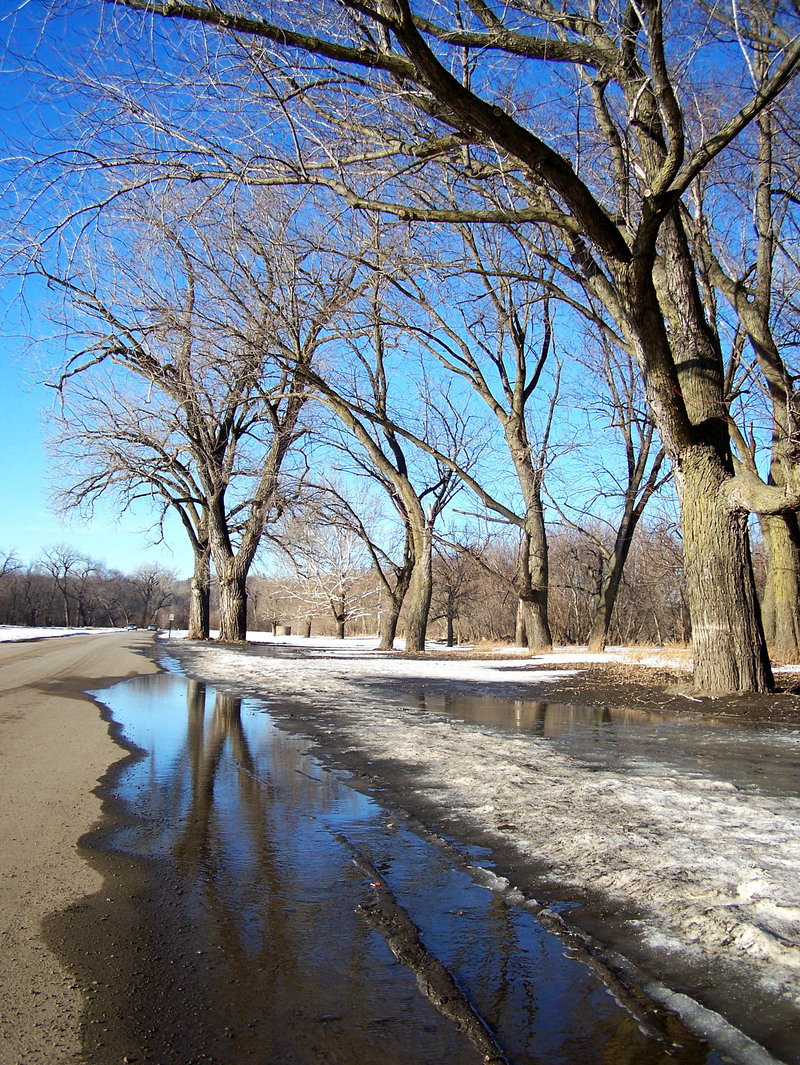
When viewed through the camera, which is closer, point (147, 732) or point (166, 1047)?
point (166, 1047)

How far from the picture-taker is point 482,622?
68188mm

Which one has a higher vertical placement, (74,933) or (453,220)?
(453,220)

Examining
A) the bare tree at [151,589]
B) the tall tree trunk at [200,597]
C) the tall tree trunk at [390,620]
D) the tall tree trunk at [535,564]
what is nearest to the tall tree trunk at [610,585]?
the tall tree trunk at [535,564]

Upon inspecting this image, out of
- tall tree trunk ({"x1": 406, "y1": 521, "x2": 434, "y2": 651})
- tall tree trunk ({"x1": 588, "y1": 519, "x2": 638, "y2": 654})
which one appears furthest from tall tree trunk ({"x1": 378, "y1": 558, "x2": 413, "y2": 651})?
tall tree trunk ({"x1": 588, "y1": 519, "x2": 638, "y2": 654})

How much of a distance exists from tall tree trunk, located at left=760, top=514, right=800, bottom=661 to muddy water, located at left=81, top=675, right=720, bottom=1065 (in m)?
13.2

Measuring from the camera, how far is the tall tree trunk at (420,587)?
20.2 metres

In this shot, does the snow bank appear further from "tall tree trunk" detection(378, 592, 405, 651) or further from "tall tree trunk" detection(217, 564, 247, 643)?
"tall tree trunk" detection(378, 592, 405, 651)

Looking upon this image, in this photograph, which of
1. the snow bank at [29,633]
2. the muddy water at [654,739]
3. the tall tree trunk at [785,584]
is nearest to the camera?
the muddy water at [654,739]

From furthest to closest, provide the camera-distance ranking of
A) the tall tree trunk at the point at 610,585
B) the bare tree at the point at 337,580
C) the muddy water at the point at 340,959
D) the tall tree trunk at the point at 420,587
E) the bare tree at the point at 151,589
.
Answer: the bare tree at the point at 151,589 < the bare tree at the point at 337,580 < the tall tree trunk at the point at 420,587 < the tall tree trunk at the point at 610,585 < the muddy water at the point at 340,959

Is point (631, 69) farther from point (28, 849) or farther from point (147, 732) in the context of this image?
point (28, 849)

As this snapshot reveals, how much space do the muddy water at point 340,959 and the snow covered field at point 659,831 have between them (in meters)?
0.29

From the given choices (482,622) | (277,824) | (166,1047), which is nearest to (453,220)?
(277,824)

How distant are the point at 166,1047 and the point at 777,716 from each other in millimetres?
7097

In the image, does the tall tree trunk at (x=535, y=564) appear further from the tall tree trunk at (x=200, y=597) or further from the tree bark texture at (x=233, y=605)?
the tall tree trunk at (x=200, y=597)
